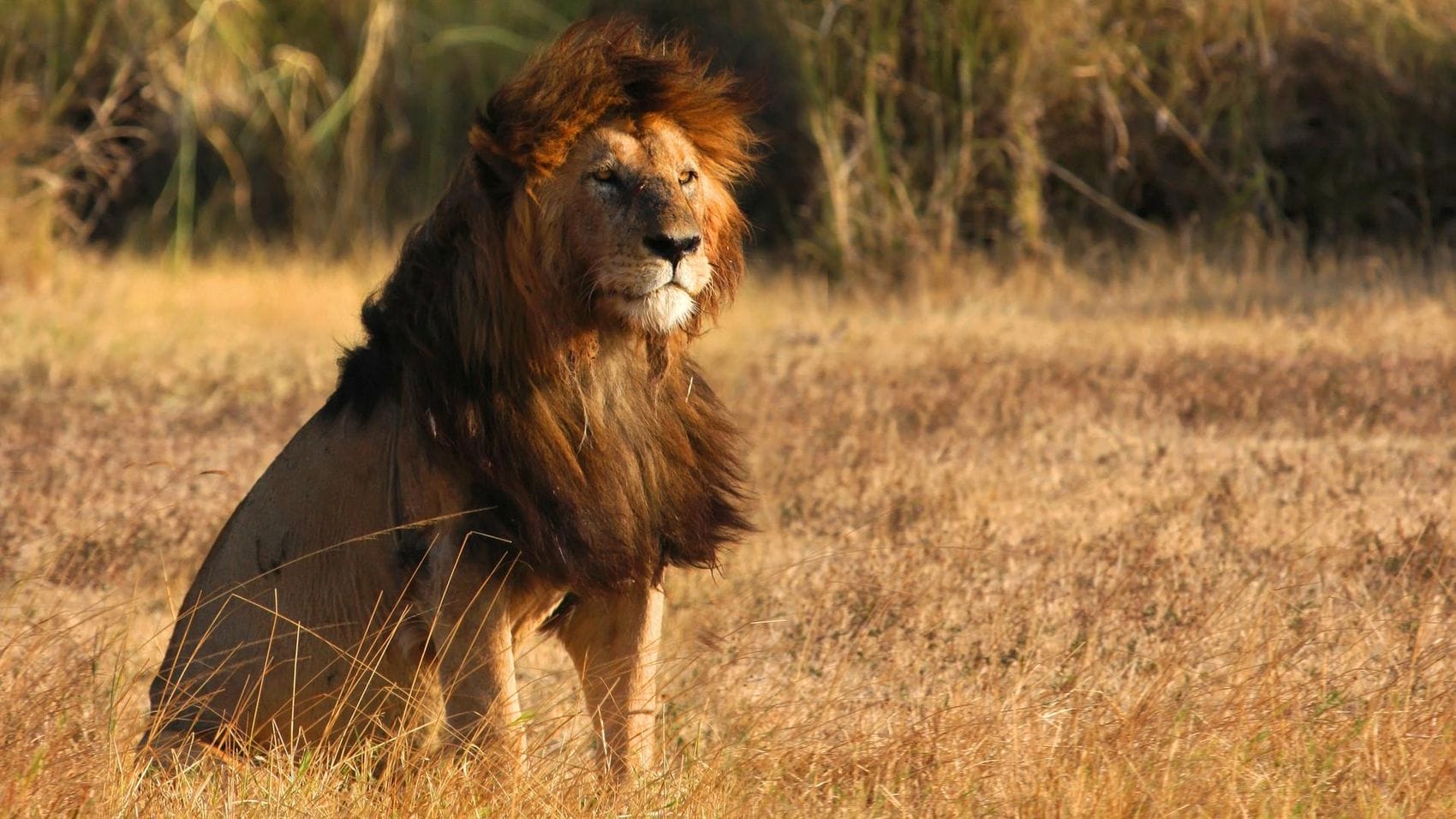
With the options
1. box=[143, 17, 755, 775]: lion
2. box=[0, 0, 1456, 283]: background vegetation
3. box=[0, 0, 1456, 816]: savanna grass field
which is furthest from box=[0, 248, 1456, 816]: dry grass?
box=[0, 0, 1456, 283]: background vegetation

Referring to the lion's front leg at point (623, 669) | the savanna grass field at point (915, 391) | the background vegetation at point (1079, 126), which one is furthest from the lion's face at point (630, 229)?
the background vegetation at point (1079, 126)

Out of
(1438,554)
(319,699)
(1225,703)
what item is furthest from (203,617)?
(1438,554)

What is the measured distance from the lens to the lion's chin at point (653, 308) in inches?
147

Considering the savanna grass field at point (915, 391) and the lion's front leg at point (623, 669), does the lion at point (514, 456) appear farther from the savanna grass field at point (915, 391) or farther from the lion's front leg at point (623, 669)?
the savanna grass field at point (915, 391)

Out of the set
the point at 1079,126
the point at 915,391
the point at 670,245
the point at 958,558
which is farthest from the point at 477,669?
the point at 1079,126

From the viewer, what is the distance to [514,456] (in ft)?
12.3

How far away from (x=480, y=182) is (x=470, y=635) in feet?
3.07

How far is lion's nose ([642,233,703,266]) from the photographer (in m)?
3.66

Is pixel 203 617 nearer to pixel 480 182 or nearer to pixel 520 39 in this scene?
pixel 480 182

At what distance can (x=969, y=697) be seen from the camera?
14.6ft

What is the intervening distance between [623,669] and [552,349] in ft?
2.30

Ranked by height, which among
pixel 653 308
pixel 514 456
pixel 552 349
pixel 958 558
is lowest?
pixel 958 558

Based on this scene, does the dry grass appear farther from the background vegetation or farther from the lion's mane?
the background vegetation

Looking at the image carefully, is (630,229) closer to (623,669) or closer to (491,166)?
(491,166)
